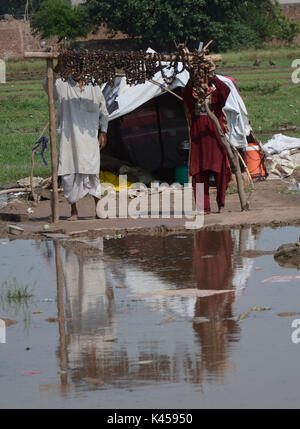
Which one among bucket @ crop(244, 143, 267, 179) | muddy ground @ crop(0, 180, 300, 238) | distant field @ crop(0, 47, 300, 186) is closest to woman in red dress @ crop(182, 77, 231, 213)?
muddy ground @ crop(0, 180, 300, 238)

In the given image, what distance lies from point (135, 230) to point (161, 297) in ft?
9.93

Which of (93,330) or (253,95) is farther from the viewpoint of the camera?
(253,95)

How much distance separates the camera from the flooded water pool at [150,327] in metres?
4.83

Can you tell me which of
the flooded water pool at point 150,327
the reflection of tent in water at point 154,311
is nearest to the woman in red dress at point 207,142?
the reflection of tent in water at point 154,311

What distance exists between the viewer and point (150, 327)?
19.9ft

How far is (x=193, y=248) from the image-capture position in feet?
28.9

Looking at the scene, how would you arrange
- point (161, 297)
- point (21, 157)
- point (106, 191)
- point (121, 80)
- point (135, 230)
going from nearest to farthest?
point (161, 297) < point (135, 230) < point (106, 191) < point (121, 80) < point (21, 157)

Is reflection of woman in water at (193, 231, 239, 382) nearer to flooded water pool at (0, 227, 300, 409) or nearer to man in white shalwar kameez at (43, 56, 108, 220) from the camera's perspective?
flooded water pool at (0, 227, 300, 409)

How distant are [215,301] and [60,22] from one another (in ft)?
151

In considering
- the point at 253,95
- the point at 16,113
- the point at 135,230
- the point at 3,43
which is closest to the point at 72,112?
the point at 135,230

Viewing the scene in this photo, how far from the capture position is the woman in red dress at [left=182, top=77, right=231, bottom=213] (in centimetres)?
1044

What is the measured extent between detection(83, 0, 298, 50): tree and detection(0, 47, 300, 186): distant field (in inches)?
96.5

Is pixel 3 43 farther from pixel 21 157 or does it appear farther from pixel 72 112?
pixel 72 112

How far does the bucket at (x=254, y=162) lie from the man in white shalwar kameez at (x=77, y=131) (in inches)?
156
